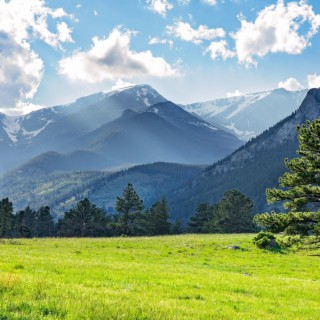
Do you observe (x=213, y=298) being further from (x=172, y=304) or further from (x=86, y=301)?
(x=86, y=301)

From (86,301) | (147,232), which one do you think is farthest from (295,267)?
(147,232)

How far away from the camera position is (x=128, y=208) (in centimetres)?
9512

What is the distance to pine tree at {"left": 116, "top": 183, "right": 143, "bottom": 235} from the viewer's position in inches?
3718

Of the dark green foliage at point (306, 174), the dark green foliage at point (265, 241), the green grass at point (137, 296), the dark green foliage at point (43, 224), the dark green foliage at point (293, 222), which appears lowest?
the dark green foliage at point (43, 224)

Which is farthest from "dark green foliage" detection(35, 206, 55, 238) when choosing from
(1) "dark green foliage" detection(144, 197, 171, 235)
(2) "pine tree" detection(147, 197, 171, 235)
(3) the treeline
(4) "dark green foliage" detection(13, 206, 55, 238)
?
(2) "pine tree" detection(147, 197, 171, 235)

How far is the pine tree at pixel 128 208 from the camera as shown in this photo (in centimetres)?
9444

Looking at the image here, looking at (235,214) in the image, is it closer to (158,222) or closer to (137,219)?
(158,222)

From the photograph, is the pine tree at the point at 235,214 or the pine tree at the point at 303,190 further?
the pine tree at the point at 235,214

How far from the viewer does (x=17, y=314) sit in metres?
7.21

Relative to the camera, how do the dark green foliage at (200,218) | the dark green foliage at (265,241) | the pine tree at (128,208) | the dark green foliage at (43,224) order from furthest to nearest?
the dark green foliage at (43,224) → the dark green foliage at (200,218) → the pine tree at (128,208) → the dark green foliage at (265,241)

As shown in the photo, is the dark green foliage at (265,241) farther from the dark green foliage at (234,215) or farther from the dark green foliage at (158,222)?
the dark green foliage at (158,222)

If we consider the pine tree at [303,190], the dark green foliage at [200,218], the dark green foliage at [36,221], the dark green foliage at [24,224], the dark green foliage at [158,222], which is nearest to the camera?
the pine tree at [303,190]

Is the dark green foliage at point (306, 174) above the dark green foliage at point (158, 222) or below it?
above

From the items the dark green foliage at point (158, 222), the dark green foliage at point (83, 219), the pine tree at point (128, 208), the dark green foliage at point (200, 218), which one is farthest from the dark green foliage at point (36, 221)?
the dark green foliage at point (200, 218)
